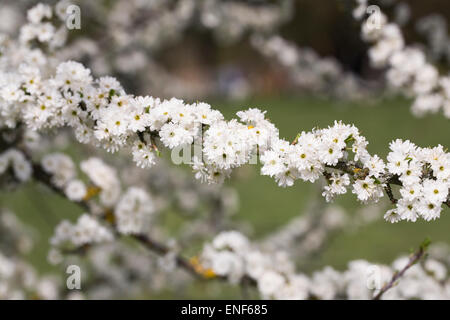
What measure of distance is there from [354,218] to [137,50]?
14.1 feet

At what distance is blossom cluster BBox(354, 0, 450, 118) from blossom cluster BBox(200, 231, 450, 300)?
103cm

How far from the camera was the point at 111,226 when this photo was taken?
3.02m

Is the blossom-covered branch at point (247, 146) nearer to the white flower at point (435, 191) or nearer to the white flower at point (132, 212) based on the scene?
the white flower at point (435, 191)

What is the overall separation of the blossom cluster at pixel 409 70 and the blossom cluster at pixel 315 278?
1.03m

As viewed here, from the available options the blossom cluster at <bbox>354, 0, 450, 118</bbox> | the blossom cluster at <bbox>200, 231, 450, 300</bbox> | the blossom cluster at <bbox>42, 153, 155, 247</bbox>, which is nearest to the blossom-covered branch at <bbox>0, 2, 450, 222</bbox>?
the blossom cluster at <bbox>42, 153, 155, 247</bbox>

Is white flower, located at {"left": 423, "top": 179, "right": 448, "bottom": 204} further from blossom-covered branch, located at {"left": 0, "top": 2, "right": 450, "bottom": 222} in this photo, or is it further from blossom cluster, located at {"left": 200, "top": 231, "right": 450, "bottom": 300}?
blossom cluster, located at {"left": 200, "top": 231, "right": 450, "bottom": 300}

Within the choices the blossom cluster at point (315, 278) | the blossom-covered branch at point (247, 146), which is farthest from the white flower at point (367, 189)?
the blossom cluster at point (315, 278)

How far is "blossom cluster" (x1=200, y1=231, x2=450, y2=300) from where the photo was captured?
103 inches

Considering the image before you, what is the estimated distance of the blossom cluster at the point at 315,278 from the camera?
2.61m

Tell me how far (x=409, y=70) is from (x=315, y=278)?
4.97ft
